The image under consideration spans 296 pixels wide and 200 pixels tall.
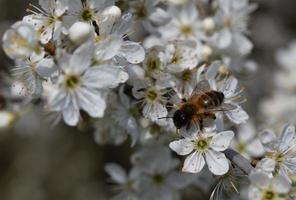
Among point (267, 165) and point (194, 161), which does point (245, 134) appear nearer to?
point (194, 161)

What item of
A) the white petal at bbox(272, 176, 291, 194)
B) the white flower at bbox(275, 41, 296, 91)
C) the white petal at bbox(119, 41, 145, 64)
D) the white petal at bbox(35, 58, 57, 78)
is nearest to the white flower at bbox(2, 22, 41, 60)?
the white petal at bbox(35, 58, 57, 78)

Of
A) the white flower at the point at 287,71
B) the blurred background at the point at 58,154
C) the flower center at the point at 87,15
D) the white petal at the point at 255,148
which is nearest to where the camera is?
the flower center at the point at 87,15

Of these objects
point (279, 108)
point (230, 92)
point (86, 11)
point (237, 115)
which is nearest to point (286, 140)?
point (237, 115)

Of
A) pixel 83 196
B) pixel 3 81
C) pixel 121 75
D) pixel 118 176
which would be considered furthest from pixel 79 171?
pixel 121 75

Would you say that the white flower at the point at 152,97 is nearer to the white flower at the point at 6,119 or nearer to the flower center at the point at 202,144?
the flower center at the point at 202,144

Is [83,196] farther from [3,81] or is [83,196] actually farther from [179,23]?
[179,23]

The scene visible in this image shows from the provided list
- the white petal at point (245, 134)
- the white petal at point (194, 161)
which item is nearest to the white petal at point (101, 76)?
the white petal at point (194, 161)

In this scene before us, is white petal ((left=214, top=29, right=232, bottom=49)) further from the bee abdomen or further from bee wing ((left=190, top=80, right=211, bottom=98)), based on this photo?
the bee abdomen

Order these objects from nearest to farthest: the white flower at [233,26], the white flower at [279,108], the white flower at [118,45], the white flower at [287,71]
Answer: the white flower at [118,45], the white flower at [233,26], the white flower at [279,108], the white flower at [287,71]
